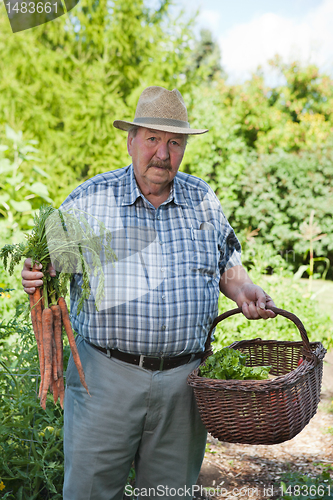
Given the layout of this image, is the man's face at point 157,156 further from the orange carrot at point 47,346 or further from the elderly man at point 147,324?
the orange carrot at point 47,346

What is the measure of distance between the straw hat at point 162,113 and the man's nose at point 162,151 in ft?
0.23

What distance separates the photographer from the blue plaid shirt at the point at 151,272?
1.84 metres

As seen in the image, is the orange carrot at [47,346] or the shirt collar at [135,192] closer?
the orange carrot at [47,346]

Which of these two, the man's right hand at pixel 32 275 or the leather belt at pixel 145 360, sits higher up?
the man's right hand at pixel 32 275

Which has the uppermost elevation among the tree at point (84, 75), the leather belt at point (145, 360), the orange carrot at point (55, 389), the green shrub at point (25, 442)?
the tree at point (84, 75)

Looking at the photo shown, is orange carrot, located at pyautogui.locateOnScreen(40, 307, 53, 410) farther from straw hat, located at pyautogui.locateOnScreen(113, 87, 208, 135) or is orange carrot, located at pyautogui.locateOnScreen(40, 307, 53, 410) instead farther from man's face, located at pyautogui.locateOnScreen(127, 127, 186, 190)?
straw hat, located at pyautogui.locateOnScreen(113, 87, 208, 135)

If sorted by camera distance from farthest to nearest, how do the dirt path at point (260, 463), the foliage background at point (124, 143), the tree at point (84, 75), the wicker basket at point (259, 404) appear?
the tree at point (84, 75) → the foliage background at point (124, 143) → the dirt path at point (260, 463) → the wicker basket at point (259, 404)

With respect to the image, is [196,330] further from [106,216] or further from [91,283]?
[106,216]

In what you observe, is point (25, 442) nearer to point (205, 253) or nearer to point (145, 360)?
point (145, 360)

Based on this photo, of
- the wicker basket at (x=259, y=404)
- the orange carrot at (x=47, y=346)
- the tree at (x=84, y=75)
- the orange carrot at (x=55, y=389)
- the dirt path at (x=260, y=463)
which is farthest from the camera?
the tree at (x=84, y=75)

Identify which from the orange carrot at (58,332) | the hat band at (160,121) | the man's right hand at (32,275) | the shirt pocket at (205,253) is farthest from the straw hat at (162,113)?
the orange carrot at (58,332)

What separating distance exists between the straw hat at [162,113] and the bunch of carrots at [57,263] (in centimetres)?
54

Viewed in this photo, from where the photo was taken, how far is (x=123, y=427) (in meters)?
1.88

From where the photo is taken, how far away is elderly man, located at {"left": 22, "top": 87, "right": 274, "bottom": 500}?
186 centimetres
